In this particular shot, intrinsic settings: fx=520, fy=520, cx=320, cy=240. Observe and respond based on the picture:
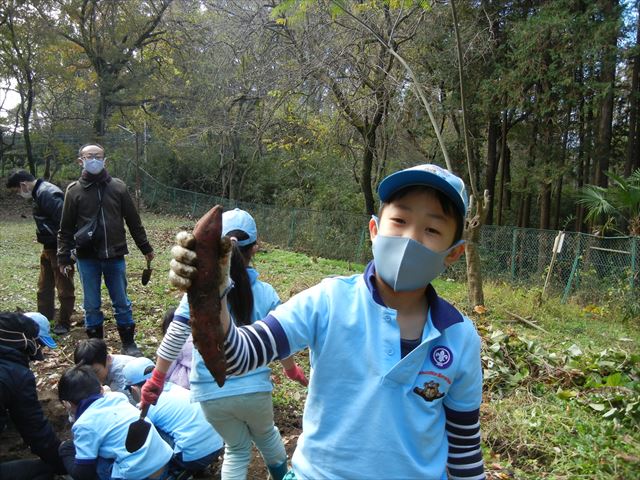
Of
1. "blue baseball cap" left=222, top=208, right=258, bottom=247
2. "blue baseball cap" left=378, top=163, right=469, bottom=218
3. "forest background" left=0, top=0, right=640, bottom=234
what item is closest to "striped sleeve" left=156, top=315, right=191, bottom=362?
"blue baseball cap" left=222, top=208, right=258, bottom=247

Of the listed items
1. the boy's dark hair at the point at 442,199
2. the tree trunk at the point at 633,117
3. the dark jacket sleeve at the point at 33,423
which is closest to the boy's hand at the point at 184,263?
the boy's dark hair at the point at 442,199

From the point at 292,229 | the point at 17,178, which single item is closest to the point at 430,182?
the point at 17,178

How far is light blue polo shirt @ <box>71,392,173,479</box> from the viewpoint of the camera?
3102mm

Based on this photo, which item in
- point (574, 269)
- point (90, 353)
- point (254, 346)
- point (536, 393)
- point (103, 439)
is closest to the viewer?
point (254, 346)

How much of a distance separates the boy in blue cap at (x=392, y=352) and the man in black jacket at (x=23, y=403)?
2613mm

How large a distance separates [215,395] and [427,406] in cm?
140

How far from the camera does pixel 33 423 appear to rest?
344 centimetres

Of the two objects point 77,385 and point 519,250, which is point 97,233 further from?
point 519,250

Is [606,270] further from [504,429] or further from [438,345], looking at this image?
[438,345]

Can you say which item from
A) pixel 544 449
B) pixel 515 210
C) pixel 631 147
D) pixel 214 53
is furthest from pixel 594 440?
pixel 515 210

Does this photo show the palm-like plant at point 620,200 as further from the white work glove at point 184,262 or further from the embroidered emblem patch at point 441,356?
the white work glove at point 184,262

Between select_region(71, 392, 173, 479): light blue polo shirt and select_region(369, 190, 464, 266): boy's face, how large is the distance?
2.34 m

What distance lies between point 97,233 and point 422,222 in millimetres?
4355

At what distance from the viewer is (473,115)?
1723 centimetres
